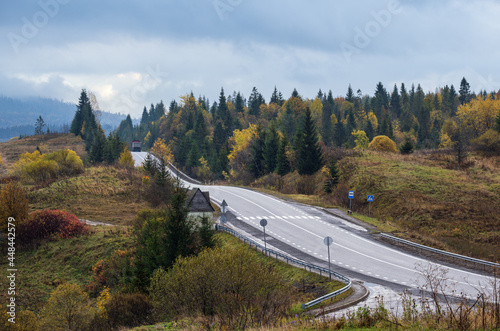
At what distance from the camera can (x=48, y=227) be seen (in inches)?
1885

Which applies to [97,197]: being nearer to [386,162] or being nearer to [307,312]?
[386,162]

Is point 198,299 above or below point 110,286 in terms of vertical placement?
above

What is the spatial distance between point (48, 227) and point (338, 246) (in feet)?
113

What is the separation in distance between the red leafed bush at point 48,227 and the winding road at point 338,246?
1712cm

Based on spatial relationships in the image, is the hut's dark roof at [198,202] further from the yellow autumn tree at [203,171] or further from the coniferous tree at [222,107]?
the coniferous tree at [222,107]

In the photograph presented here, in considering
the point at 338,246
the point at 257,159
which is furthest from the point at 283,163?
the point at 338,246

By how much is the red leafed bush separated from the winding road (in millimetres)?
17115

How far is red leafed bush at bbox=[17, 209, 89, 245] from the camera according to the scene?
46.5m

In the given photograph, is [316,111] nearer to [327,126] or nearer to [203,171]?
[327,126]

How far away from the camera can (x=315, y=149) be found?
63.1 metres

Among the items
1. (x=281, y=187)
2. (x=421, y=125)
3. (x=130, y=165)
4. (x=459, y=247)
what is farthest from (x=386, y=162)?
(x=421, y=125)

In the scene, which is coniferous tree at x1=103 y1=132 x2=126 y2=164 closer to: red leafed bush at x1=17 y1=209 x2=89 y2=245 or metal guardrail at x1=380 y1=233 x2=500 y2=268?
red leafed bush at x1=17 y1=209 x2=89 y2=245

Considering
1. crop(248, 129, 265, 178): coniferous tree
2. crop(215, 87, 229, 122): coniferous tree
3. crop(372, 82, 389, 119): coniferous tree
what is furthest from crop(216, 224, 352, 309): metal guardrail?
crop(372, 82, 389, 119): coniferous tree

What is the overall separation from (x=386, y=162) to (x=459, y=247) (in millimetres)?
26098
